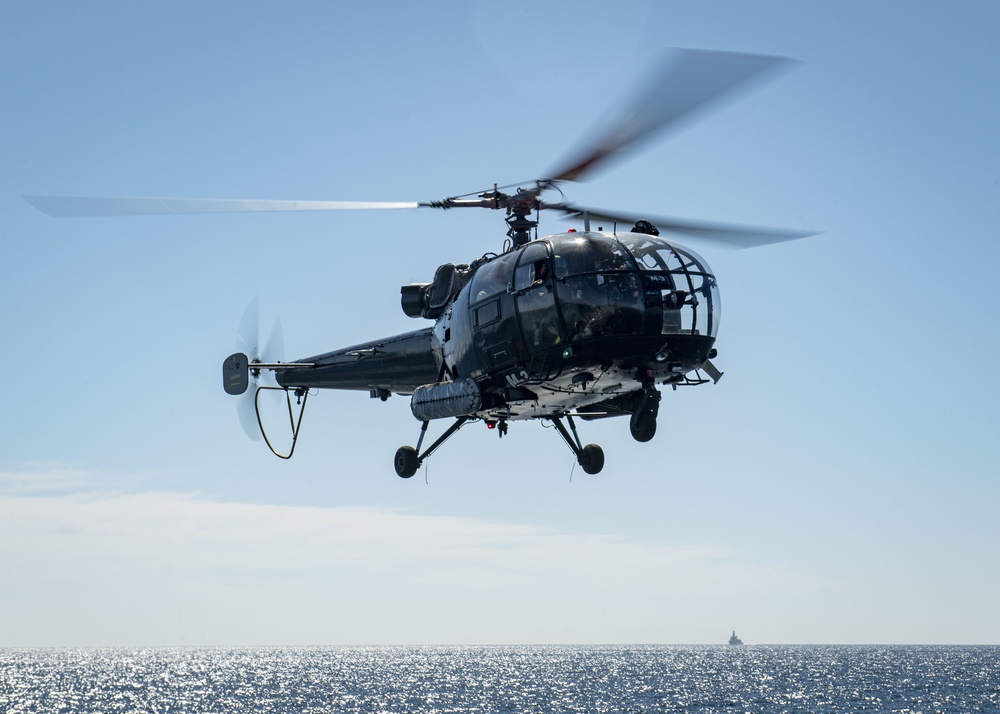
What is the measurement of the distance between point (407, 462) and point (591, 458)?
3.98 m

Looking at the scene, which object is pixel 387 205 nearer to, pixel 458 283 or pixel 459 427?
pixel 458 283

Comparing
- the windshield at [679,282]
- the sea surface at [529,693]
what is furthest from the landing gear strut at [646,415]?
the sea surface at [529,693]

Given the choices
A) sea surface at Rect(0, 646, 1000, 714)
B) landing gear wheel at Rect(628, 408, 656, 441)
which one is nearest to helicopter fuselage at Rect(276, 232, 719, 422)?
landing gear wheel at Rect(628, 408, 656, 441)

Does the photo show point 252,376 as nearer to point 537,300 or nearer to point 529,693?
point 537,300

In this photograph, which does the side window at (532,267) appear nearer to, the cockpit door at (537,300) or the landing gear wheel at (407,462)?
the cockpit door at (537,300)

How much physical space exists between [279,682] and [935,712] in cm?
8648

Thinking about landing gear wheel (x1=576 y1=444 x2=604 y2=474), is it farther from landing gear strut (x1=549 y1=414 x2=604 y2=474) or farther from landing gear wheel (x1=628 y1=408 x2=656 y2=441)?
landing gear wheel (x1=628 y1=408 x2=656 y2=441)

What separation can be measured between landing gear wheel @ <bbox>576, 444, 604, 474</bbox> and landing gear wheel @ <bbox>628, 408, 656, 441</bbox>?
3.86 meters

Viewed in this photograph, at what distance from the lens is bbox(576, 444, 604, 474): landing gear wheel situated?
2334 cm

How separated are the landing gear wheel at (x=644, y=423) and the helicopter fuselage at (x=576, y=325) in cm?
45

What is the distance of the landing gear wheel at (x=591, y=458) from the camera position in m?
23.3

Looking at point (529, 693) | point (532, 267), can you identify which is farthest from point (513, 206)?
point (529, 693)

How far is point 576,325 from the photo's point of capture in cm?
1866

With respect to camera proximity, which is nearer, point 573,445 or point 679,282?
point 679,282
